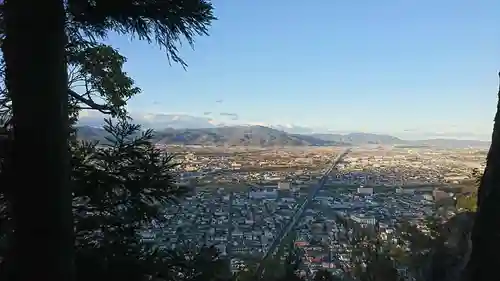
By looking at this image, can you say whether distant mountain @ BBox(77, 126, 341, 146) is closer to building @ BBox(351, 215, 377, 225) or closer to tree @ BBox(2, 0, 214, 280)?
building @ BBox(351, 215, 377, 225)

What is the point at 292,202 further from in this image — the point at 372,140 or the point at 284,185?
the point at 372,140

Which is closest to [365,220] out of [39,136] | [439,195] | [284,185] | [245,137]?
[439,195]

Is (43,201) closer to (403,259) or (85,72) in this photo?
(85,72)

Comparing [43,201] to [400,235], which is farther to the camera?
[400,235]

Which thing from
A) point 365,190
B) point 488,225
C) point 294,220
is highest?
point 488,225


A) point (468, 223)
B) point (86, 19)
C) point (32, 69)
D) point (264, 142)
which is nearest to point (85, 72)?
point (86, 19)

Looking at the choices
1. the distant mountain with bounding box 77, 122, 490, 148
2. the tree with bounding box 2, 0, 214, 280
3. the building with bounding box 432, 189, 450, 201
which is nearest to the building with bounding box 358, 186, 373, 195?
the building with bounding box 432, 189, 450, 201
